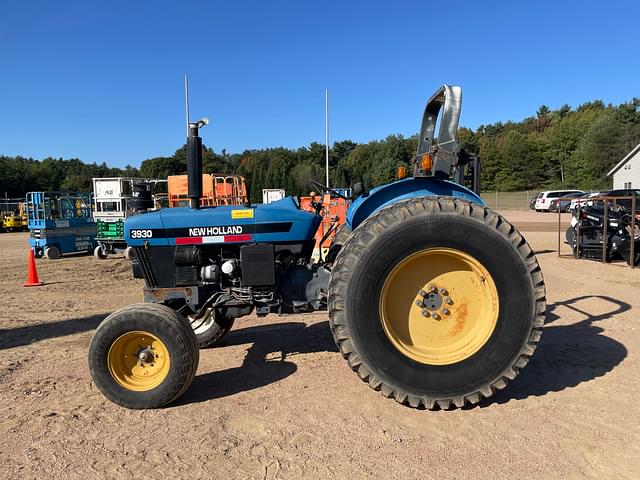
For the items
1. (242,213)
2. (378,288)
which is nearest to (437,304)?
(378,288)

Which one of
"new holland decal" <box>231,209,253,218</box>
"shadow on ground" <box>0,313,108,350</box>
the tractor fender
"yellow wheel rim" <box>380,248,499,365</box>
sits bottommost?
"shadow on ground" <box>0,313,108,350</box>

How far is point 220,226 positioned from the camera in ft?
12.5

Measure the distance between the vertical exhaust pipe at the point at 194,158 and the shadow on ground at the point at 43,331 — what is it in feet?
10.5

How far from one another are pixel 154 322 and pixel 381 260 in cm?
169

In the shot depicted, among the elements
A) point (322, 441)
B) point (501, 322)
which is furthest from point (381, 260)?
point (322, 441)

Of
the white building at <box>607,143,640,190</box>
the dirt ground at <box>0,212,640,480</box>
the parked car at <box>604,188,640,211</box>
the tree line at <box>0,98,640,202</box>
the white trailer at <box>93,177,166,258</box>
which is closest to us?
the dirt ground at <box>0,212,640,480</box>

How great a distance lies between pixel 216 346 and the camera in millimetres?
5020

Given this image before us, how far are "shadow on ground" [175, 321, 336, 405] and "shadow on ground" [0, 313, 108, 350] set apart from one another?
6.79 feet

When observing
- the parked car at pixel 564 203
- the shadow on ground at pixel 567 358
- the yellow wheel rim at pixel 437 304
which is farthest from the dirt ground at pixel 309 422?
the parked car at pixel 564 203

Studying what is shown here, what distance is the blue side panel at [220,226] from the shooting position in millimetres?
3824

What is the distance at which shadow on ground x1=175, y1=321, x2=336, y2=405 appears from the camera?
3.82m

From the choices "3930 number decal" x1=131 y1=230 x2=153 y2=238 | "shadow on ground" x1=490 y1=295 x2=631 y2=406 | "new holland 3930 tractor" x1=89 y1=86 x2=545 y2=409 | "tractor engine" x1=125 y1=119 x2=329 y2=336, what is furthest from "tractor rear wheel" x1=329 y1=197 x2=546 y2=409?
"3930 number decal" x1=131 y1=230 x2=153 y2=238

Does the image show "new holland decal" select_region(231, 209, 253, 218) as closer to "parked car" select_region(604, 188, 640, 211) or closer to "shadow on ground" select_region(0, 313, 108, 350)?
"shadow on ground" select_region(0, 313, 108, 350)

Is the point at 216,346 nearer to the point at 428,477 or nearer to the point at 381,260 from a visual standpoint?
the point at 381,260
